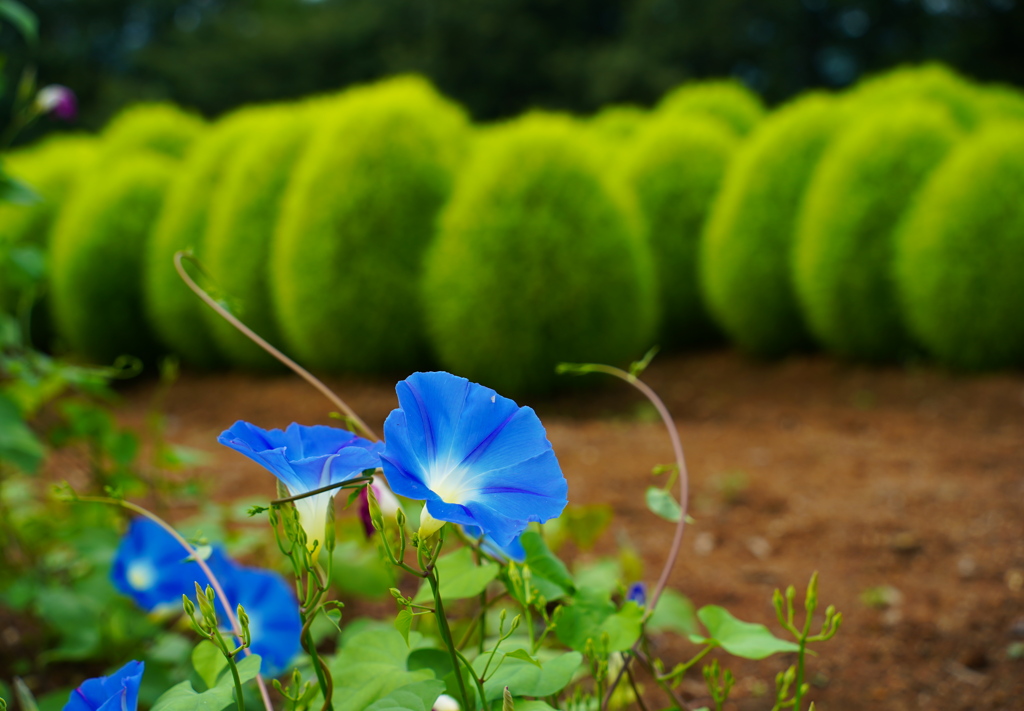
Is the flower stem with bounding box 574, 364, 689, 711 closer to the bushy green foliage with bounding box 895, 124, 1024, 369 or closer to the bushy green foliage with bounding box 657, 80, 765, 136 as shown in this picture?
the bushy green foliage with bounding box 895, 124, 1024, 369

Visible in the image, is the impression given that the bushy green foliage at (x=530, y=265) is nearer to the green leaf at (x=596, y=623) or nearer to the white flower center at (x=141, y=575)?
the white flower center at (x=141, y=575)

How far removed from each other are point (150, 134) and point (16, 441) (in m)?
5.92

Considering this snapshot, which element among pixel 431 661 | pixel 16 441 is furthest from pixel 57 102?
pixel 431 661

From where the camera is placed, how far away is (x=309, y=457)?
2.06 ft

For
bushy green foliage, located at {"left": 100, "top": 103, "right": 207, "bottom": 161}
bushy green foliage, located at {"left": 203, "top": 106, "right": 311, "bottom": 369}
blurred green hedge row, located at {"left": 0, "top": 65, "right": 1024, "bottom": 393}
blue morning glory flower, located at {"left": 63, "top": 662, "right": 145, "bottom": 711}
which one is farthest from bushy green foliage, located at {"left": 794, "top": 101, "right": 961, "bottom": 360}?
bushy green foliage, located at {"left": 100, "top": 103, "right": 207, "bottom": 161}

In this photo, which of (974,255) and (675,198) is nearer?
(974,255)

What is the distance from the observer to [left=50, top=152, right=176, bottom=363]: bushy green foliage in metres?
5.51

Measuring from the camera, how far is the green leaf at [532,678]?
26.4 inches

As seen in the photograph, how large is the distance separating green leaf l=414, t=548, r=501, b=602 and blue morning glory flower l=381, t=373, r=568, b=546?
0.22 metres

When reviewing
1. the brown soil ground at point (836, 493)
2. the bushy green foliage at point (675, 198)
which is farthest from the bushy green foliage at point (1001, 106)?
the brown soil ground at point (836, 493)

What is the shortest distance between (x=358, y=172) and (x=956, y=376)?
3.19m

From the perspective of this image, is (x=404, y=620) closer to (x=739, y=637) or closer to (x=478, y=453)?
(x=478, y=453)

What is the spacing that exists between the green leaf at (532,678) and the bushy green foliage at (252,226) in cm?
441

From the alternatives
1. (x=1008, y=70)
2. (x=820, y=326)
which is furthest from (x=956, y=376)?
(x=1008, y=70)
